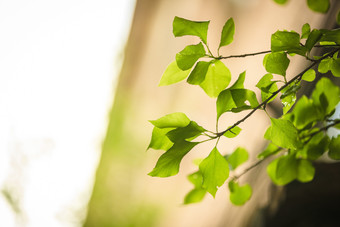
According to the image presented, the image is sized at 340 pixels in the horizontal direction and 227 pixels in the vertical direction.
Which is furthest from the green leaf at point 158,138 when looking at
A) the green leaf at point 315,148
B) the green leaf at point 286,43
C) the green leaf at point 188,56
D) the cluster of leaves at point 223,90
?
the green leaf at point 315,148

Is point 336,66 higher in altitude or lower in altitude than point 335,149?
higher

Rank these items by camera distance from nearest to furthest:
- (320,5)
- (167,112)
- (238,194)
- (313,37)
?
(313,37) < (320,5) < (238,194) < (167,112)

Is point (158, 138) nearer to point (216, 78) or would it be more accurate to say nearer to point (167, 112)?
point (216, 78)

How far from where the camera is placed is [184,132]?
36cm

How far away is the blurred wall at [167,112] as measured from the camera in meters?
0.98

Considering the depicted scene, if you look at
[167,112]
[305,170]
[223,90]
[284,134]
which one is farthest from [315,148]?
[167,112]

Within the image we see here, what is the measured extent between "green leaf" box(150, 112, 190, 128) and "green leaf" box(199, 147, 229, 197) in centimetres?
7

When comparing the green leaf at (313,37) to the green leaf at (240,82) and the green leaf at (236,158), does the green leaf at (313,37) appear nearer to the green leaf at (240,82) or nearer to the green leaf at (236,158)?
the green leaf at (240,82)

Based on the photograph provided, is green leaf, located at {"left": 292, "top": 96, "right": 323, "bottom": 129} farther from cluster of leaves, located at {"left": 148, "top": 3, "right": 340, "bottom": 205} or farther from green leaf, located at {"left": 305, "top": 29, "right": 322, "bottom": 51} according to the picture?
green leaf, located at {"left": 305, "top": 29, "right": 322, "bottom": 51}

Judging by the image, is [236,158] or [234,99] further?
[236,158]

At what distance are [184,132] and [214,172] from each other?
0.29ft

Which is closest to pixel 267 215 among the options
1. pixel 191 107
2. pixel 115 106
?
pixel 191 107

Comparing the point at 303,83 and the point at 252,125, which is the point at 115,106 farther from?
the point at 303,83

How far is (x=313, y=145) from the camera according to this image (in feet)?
1.66
